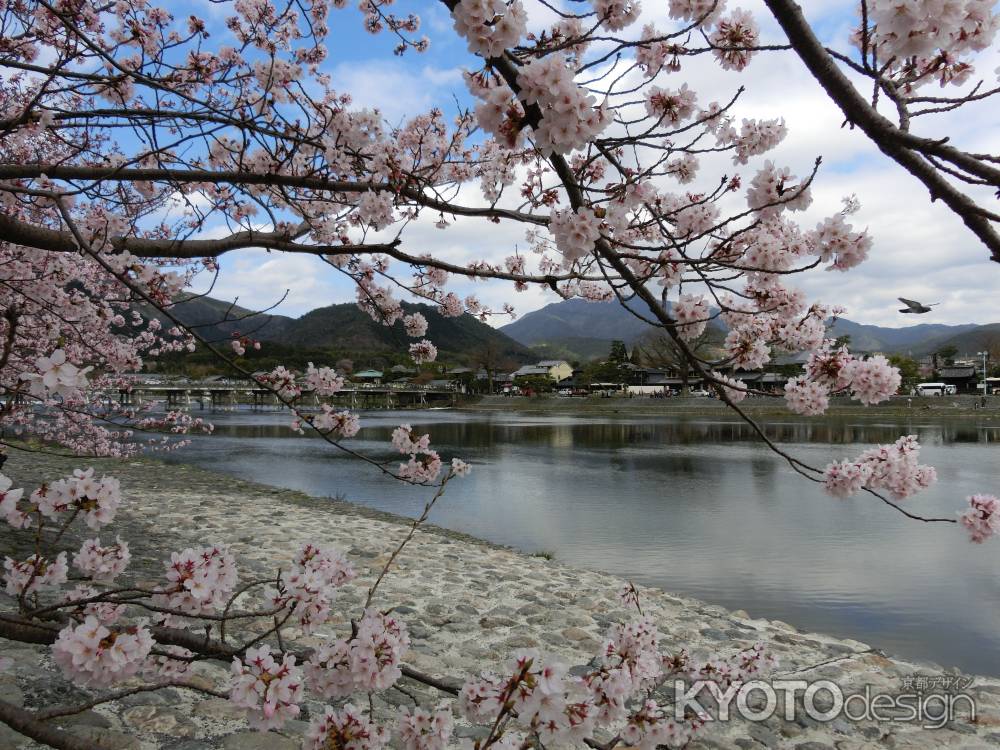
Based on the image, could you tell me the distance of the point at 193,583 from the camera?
195cm

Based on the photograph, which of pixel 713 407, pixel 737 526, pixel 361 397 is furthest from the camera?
pixel 361 397

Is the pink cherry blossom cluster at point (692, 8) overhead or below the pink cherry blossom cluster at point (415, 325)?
overhead

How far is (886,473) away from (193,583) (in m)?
3.36

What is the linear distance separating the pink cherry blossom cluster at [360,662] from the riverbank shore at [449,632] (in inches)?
30.6

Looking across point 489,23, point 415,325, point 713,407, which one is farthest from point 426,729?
point 713,407

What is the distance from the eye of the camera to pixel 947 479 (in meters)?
16.6

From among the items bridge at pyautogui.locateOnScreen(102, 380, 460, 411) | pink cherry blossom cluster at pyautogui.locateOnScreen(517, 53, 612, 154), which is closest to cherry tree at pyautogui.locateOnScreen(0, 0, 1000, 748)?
pink cherry blossom cluster at pyautogui.locateOnScreen(517, 53, 612, 154)

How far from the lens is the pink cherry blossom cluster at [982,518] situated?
3.11 meters

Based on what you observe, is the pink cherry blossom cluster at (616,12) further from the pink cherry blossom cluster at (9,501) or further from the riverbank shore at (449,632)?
the riverbank shore at (449,632)

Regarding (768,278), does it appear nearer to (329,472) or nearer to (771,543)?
(771,543)

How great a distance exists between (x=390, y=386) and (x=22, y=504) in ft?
258

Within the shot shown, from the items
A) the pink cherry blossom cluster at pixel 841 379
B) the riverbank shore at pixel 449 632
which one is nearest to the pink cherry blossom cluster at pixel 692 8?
the pink cherry blossom cluster at pixel 841 379

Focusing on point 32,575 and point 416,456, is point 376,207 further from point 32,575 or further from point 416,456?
point 32,575

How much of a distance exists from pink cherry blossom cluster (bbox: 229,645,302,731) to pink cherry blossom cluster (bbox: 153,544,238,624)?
284mm
